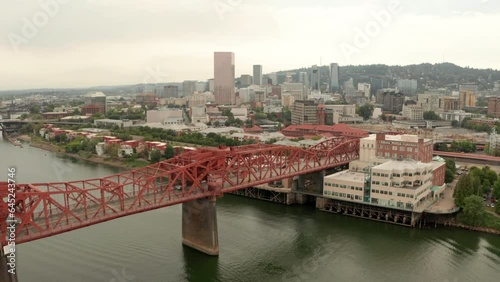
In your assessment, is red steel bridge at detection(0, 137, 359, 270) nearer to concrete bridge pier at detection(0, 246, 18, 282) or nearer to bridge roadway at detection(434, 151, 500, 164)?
concrete bridge pier at detection(0, 246, 18, 282)

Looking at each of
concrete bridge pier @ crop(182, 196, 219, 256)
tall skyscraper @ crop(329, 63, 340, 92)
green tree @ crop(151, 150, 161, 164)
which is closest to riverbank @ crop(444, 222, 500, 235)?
concrete bridge pier @ crop(182, 196, 219, 256)

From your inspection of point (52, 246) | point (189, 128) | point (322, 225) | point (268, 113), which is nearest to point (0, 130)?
point (189, 128)

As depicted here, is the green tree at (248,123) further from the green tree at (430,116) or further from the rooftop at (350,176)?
the rooftop at (350,176)

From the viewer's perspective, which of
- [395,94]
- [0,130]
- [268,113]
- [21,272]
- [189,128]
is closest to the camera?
[21,272]

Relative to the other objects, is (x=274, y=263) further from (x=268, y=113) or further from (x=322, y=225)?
(x=268, y=113)

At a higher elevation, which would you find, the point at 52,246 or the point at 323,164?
the point at 323,164

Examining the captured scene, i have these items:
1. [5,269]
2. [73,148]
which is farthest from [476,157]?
[73,148]
